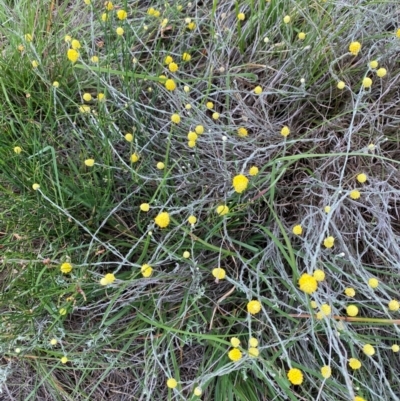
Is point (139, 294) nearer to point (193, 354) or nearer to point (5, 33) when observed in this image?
point (193, 354)

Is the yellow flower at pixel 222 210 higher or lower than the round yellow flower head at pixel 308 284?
higher

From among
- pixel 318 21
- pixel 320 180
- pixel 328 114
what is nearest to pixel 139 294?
pixel 320 180

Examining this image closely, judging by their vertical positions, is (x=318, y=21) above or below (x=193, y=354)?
above

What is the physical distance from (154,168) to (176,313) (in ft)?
0.99

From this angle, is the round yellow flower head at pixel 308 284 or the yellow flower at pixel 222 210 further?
the yellow flower at pixel 222 210

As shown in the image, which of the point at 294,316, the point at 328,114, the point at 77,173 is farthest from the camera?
the point at 328,114

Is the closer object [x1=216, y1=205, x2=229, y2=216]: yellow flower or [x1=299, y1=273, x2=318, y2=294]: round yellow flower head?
[x1=299, y1=273, x2=318, y2=294]: round yellow flower head

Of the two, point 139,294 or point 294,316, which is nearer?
point 294,316

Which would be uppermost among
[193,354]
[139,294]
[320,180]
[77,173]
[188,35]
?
[188,35]

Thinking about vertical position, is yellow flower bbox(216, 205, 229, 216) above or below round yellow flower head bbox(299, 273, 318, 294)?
above

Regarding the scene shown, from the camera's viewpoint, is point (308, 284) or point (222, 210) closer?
point (308, 284)

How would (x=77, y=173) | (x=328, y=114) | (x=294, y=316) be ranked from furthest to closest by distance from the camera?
(x=328, y=114) < (x=77, y=173) < (x=294, y=316)

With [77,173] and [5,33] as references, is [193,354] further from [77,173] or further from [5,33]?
[5,33]

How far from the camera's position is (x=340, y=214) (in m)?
Answer: 0.90
